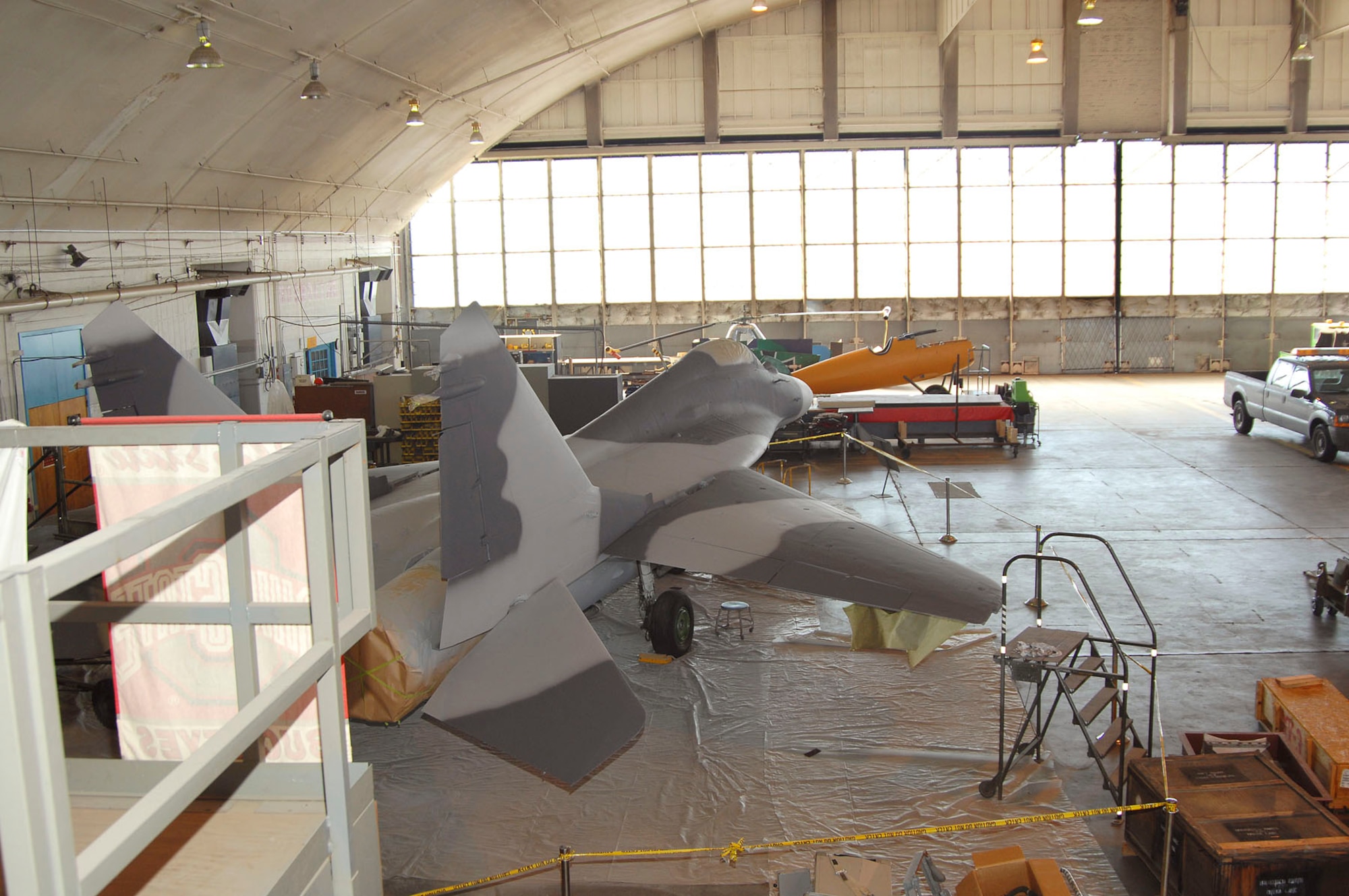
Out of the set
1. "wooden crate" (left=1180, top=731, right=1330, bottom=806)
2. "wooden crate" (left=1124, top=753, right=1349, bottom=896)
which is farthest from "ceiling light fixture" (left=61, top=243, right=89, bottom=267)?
"wooden crate" (left=1180, top=731, right=1330, bottom=806)

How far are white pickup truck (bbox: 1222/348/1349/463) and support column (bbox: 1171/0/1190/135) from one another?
1578 cm

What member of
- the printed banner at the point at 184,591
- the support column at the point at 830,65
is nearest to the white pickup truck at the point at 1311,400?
the support column at the point at 830,65

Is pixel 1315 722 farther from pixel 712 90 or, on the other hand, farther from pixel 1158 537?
pixel 712 90

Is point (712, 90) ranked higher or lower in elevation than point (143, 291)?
higher

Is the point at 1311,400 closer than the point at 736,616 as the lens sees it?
No

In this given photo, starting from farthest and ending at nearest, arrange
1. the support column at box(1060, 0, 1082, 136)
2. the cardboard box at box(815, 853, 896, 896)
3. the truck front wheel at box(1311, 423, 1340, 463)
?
the support column at box(1060, 0, 1082, 136) → the truck front wheel at box(1311, 423, 1340, 463) → the cardboard box at box(815, 853, 896, 896)

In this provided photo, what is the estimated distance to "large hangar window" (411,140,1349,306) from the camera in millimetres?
37062

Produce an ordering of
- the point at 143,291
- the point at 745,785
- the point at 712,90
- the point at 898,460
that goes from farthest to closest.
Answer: the point at 712,90 < the point at 143,291 < the point at 898,460 < the point at 745,785

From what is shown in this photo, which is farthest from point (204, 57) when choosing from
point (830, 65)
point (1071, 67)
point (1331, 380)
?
point (1071, 67)

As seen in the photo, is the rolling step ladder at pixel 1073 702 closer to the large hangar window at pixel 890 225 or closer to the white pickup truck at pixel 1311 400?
the white pickup truck at pixel 1311 400

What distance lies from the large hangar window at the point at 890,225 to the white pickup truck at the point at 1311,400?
14.9m

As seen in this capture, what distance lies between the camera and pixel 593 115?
37125 millimetres

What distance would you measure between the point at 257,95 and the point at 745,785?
15071mm

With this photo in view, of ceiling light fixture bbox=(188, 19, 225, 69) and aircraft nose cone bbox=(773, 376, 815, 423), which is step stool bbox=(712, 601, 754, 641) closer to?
aircraft nose cone bbox=(773, 376, 815, 423)
